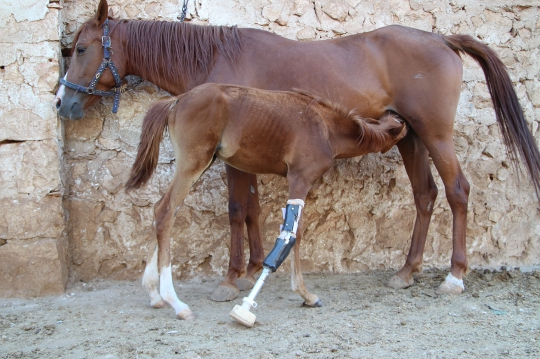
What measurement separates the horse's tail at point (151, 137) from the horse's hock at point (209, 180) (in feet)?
2.96

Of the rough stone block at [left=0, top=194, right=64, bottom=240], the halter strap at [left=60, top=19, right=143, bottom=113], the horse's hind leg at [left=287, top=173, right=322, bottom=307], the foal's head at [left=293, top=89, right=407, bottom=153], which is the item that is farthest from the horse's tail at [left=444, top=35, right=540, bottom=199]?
the rough stone block at [left=0, top=194, right=64, bottom=240]

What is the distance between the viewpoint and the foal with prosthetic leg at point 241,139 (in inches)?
146

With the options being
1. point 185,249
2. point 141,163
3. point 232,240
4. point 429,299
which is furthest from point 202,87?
point 429,299

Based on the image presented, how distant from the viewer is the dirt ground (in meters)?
3.04

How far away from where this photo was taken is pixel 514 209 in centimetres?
527

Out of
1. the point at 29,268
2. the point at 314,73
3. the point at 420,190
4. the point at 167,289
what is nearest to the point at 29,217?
the point at 29,268

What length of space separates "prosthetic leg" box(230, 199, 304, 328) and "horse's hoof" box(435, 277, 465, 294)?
1.62m

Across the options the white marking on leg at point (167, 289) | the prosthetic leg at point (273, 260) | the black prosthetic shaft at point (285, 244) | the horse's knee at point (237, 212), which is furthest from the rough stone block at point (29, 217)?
the black prosthetic shaft at point (285, 244)

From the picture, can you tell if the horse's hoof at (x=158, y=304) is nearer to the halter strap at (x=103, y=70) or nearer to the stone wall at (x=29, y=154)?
the stone wall at (x=29, y=154)

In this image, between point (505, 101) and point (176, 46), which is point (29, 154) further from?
point (505, 101)

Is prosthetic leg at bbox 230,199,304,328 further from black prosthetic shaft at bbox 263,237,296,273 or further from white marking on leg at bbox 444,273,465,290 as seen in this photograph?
white marking on leg at bbox 444,273,465,290

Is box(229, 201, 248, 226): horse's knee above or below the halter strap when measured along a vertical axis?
below

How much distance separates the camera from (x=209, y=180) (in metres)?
4.91

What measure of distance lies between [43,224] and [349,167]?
2.69 meters
